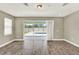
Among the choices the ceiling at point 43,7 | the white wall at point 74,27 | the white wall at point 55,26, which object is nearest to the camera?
the ceiling at point 43,7

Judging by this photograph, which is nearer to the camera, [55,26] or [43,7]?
[43,7]

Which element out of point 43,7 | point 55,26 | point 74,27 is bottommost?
point 74,27

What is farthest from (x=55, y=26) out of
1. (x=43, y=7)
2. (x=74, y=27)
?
(x=43, y=7)

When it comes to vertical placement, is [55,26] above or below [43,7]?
below

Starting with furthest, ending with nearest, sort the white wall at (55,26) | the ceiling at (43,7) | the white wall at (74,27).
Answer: the white wall at (55,26) < the white wall at (74,27) < the ceiling at (43,7)

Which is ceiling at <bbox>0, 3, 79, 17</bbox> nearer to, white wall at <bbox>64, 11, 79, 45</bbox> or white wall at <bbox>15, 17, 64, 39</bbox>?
white wall at <bbox>64, 11, 79, 45</bbox>

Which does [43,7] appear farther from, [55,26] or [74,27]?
[55,26]

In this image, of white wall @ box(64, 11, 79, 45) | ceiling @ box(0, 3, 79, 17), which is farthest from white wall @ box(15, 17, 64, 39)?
ceiling @ box(0, 3, 79, 17)

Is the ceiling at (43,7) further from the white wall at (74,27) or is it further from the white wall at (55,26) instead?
the white wall at (55,26)

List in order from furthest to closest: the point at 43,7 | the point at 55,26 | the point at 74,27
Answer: the point at 55,26, the point at 74,27, the point at 43,7

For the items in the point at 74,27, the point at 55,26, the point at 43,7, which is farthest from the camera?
the point at 55,26

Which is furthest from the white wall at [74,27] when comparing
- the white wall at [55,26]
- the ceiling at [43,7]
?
the white wall at [55,26]

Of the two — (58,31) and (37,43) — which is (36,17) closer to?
(58,31)
